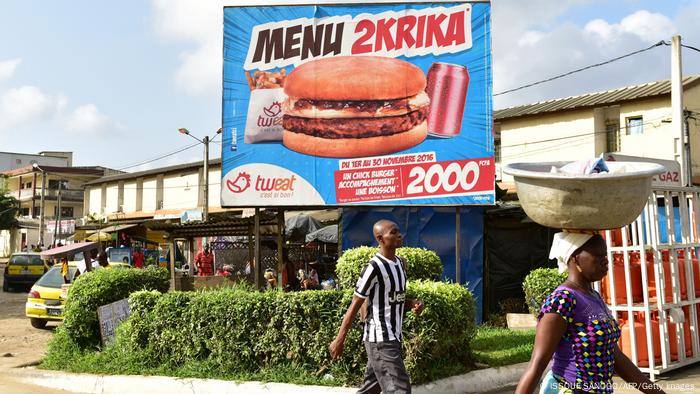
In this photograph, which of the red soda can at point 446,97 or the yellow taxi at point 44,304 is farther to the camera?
the yellow taxi at point 44,304

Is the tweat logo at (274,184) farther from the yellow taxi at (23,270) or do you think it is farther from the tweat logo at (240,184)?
the yellow taxi at (23,270)

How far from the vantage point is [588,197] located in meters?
3.27

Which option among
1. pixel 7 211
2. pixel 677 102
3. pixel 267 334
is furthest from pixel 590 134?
pixel 7 211

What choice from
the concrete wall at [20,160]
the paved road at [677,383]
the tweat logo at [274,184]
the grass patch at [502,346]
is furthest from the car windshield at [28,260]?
the concrete wall at [20,160]

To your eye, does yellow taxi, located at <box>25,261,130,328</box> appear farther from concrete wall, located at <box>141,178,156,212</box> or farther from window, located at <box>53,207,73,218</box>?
window, located at <box>53,207,73,218</box>

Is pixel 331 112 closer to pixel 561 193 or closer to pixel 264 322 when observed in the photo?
pixel 264 322

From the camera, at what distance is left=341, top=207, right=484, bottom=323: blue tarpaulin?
44.1ft

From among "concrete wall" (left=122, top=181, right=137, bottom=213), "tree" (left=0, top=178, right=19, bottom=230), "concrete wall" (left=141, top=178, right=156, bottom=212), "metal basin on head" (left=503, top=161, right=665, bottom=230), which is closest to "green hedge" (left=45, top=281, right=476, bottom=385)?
"metal basin on head" (left=503, top=161, right=665, bottom=230)

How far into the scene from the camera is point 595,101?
26.4 m

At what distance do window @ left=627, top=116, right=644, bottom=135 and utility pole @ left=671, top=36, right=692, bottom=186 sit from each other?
884 cm

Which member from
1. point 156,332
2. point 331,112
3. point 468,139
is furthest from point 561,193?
point 331,112

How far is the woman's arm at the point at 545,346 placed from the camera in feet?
9.65

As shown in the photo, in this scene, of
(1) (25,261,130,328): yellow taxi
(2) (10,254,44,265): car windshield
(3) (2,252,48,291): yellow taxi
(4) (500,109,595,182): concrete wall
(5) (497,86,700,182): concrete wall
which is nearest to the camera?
(1) (25,261,130,328): yellow taxi

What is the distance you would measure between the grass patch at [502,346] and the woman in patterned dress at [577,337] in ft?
17.5
